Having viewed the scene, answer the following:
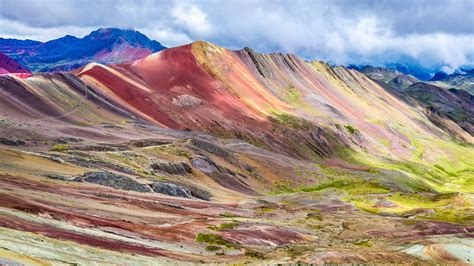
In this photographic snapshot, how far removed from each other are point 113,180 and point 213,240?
133ft

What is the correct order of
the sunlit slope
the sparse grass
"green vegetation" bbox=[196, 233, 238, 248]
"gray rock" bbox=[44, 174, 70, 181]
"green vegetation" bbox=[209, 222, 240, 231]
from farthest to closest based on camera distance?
the sunlit slope, the sparse grass, "gray rock" bbox=[44, 174, 70, 181], "green vegetation" bbox=[209, 222, 240, 231], "green vegetation" bbox=[196, 233, 238, 248]

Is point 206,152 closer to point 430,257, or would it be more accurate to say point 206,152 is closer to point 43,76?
point 43,76

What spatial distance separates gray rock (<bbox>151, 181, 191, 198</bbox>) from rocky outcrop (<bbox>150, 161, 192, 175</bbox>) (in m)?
16.6

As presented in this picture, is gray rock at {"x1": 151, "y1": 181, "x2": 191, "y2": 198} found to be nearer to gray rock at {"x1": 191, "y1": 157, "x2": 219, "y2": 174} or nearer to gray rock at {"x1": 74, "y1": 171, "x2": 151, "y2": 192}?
gray rock at {"x1": 74, "y1": 171, "x2": 151, "y2": 192}

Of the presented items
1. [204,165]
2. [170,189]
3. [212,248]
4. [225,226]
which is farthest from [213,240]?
[204,165]

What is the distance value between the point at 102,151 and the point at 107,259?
90986 mm

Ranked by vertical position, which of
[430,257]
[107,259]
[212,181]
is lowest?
[107,259]

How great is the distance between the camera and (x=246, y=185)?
162000mm

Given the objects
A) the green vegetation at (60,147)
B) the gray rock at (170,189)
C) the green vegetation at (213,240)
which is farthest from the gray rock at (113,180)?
the green vegetation at (213,240)

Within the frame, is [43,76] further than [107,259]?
Yes

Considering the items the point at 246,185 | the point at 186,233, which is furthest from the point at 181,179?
the point at 186,233

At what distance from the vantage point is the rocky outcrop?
14075 centimetres

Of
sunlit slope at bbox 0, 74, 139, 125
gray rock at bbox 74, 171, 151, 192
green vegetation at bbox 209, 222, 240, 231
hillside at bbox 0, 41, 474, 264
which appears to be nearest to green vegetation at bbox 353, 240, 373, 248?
hillside at bbox 0, 41, 474, 264

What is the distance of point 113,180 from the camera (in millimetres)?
111312
